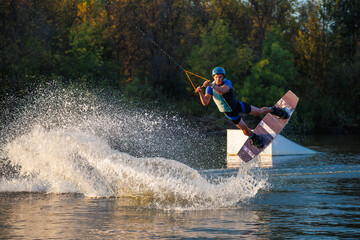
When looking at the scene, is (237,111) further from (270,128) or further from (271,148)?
(271,148)

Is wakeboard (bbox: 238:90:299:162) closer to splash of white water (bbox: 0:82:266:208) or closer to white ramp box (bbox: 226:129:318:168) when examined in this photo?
splash of white water (bbox: 0:82:266:208)

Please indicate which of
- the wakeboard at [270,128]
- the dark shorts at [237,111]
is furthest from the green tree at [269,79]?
the dark shorts at [237,111]

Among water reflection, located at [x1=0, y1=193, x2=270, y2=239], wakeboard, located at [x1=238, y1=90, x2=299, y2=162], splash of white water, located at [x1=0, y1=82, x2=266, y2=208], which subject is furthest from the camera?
wakeboard, located at [x1=238, y1=90, x2=299, y2=162]

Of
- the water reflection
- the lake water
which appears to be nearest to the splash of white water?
the lake water

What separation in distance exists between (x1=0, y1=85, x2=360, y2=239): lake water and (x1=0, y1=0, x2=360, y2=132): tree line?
24.1 metres

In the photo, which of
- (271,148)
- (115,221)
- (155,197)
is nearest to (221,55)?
(271,148)

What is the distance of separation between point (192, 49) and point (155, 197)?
126 ft

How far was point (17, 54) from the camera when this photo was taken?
35.5 meters

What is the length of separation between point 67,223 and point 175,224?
1.56 meters

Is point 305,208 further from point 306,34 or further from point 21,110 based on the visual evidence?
point 306,34

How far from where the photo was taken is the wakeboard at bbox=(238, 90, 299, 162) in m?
11.9

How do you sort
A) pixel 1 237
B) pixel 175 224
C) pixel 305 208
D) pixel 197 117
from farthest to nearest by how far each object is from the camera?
pixel 197 117, pixel 305 208, pixel 175 224, pixel 1 237

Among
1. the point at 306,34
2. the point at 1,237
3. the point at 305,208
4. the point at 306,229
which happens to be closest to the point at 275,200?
the point at 305,208

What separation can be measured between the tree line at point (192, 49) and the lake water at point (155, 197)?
79.0 feet
